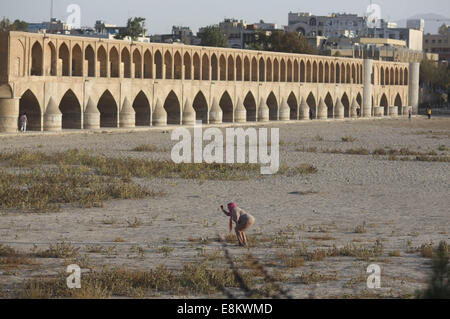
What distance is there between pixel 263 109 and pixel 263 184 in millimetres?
36741

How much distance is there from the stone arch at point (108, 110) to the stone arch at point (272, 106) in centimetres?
1942

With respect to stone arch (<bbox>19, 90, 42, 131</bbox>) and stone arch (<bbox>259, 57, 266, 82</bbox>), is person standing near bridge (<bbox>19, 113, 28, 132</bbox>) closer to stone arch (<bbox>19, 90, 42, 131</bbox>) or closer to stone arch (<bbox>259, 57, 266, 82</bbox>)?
stone arch (<bbox>19, 90, 42, 131</bbox>)

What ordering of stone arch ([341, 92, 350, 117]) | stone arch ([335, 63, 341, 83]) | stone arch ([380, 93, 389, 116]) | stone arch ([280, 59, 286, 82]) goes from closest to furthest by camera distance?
stone arch ([280, 59, 286, 82]), stone arch ([335, 63, 341, 83]), stone arch ([341, 92, 350, 117]), stone arch ([380, 93, 389, 116])

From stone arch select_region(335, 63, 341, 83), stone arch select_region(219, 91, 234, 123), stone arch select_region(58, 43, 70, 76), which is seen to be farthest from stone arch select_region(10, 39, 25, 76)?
stone arch select_region(335, 63, 341, 83)

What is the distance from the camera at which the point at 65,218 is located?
47.4 feet

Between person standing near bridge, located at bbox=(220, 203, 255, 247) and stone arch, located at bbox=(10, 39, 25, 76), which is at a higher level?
stone arch, located at bbox=(10, 39, 25, 76)

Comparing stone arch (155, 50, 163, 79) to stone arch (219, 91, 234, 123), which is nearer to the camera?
stone arch (155, 50, 163, 79)

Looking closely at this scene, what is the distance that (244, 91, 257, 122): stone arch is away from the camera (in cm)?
5791

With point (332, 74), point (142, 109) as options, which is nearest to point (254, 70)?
point (332, 74)

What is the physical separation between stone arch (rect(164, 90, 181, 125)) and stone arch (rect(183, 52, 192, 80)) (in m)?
2.36
